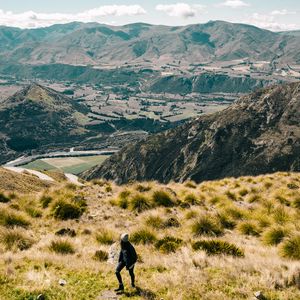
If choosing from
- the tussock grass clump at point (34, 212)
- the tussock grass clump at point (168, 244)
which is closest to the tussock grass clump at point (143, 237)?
the tussock grass clump at point (168, 244)

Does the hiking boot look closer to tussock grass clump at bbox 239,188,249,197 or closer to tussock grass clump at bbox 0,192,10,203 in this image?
tussock grass clump at bbox 0,192,10,203

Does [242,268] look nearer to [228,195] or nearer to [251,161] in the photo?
[228,195]

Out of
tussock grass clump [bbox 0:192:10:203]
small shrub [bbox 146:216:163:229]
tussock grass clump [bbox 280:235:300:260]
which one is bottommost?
tussock grass clump [bbox 0:192:10:203]

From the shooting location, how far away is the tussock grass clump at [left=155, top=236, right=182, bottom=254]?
1703 centimetres

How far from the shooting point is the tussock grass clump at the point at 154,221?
68.4ft

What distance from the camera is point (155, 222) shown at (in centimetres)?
2098

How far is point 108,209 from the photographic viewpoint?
2488cm

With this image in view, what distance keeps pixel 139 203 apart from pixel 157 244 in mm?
7251

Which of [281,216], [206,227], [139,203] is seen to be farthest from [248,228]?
[139,203]

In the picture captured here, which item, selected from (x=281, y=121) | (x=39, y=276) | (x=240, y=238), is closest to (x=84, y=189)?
Result: (x=240, y=238)

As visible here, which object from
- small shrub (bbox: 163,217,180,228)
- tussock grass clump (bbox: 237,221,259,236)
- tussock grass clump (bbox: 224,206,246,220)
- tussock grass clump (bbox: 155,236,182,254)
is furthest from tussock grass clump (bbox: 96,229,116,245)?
→ tussock grass clump (bbox: 224,206,246,220)

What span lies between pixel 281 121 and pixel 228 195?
17485 centimetres

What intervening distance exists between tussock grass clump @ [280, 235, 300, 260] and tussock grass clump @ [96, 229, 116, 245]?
769cm

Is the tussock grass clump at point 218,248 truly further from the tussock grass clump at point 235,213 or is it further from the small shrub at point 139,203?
the small shrub at point 139,203
